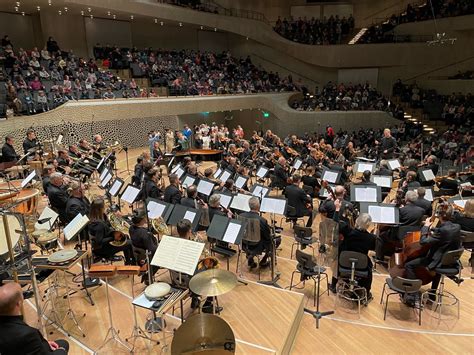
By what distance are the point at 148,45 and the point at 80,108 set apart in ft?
40.6

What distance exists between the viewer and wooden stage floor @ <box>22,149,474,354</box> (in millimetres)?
4996

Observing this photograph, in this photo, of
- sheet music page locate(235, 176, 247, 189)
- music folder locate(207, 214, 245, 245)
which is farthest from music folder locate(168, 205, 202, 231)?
sheet music page locate(235, 176, 247, 189)

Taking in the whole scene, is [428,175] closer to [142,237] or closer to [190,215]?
[190,215]

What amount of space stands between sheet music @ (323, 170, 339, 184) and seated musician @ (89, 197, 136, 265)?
18.2ft

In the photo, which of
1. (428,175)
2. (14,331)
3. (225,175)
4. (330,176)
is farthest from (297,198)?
(14,331)

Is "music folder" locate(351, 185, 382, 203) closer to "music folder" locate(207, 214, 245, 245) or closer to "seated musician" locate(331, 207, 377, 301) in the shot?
"seated musician" locate(331, 207, 377, 301)

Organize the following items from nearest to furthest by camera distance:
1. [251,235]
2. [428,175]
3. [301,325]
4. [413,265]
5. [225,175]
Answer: [301,325] → [413,265] → [251,235] → [428,175] → [225,175]

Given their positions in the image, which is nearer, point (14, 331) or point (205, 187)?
point (14, 331)

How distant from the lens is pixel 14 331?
313 centimetres

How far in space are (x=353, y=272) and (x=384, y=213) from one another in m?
1.62

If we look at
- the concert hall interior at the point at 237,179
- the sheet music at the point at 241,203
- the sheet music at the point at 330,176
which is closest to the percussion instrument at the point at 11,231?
the concert hall interior at the point at 237,179

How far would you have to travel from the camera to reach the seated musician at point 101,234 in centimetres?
605

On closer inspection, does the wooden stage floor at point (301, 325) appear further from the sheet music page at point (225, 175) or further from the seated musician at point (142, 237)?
the sheet music page at point (225, 175)

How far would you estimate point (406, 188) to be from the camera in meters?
8.73
